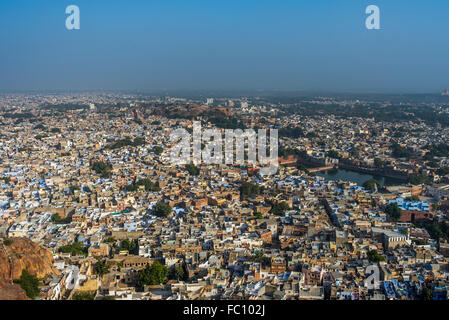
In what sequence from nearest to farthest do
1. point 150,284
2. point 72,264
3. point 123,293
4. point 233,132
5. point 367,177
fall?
point 123,293
point 150,284
point 72,264
point 367,177
point 233,132

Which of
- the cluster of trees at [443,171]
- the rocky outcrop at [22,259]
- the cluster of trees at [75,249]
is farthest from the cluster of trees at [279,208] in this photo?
the cluster of trees at [443,171]

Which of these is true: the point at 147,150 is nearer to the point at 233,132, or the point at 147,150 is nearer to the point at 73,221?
the point at 233,132

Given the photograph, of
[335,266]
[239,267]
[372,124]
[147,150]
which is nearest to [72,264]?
[239,267]

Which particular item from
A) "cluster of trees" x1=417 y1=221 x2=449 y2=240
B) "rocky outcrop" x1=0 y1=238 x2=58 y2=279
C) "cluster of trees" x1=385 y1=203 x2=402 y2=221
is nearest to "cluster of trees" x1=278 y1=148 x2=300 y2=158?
"cluster of trees" x1=385 y1=203 x2=402 y2=221

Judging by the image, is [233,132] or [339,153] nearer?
[339,153]

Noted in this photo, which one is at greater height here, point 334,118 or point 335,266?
point 334,118

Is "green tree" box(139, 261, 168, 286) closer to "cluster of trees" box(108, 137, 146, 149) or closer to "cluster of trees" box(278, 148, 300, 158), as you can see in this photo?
"cluster of trees" box(278, 148, 300, 158)

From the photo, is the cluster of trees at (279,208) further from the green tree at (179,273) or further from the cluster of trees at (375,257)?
the green tree at (179,273)
